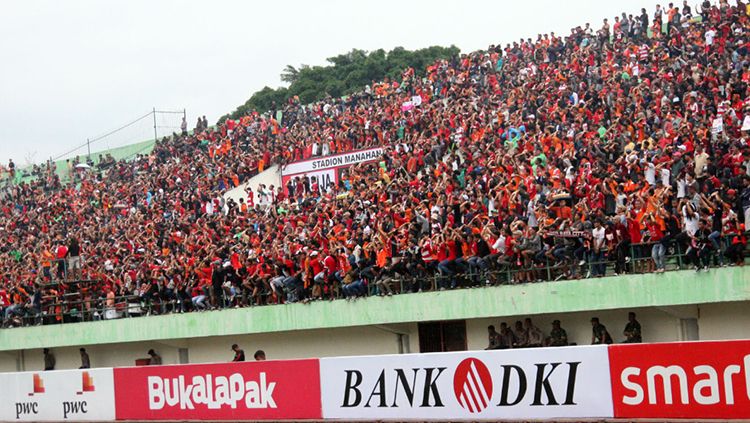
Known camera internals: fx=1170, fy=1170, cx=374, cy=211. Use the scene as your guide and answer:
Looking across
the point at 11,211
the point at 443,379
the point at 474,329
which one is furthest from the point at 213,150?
the point at 443,379

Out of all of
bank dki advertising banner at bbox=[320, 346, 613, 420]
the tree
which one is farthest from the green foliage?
bank dki advertising banner at bbox=[320, 346, 613, 420]

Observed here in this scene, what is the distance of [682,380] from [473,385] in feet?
12.2

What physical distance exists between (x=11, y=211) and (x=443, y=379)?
34237 mm

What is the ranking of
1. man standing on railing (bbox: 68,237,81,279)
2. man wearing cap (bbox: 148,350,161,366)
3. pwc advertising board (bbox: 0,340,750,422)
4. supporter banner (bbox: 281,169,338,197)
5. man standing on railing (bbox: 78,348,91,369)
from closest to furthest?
pwc advertising board (bbox: 0,340,750,422) → man wearing cap (bbox: 148,350,161,366) → man standing on railing (bbox: 78,348,91,369) → supporter banner (bbox: 281,169,338,197) → man standing on railing (bbox: 68,237,81,279)

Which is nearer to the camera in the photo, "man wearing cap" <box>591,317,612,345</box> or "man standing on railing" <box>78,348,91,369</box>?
"man wearing cap" <box>591,317,612,345</box>

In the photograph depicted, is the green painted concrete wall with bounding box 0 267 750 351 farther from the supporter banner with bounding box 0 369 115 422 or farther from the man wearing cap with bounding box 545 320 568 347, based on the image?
the supporter banner with bounding box 0 369 115 422

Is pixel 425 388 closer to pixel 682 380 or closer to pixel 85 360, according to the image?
pixel 682 380

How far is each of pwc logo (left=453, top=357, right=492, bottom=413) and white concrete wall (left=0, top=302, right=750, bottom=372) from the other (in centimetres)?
551

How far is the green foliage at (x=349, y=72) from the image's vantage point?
73.4 meters

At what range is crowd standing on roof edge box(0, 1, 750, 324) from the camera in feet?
74.3

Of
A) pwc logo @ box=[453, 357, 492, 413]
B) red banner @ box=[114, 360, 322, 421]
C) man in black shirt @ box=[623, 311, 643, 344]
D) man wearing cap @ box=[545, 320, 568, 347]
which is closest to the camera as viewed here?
pwc logo @ box=[453, 357, 492, 413]

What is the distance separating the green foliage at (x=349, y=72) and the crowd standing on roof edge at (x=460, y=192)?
1091 inches

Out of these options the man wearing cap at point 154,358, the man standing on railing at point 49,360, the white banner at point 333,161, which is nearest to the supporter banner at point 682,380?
the man wearing cap at point 154,358

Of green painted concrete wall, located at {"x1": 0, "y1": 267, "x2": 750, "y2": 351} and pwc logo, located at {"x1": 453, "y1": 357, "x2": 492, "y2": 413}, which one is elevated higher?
green painted concrete wall, located at {"x1": 0, "y1": 267, "x2": 750, "y2": 351}
